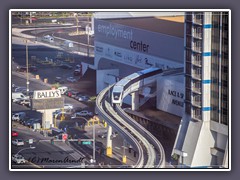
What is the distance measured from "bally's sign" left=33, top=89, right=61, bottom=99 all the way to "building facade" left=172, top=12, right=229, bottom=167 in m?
1.63

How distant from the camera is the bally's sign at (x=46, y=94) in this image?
25.3 metres

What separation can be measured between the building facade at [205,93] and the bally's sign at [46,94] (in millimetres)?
1634

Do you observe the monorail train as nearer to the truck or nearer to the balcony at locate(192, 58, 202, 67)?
the balcony at locate(192, 58, 202, 67)

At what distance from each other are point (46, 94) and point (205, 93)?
2.03 metres

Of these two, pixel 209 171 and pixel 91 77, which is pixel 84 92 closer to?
pixel 91 77

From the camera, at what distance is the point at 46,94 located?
83.0 ft

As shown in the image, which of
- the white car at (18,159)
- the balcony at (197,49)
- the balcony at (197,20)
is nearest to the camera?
the balcony at (197,20)

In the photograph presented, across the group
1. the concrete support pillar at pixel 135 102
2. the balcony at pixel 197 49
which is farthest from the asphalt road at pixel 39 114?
the balcony at pixel 197 49

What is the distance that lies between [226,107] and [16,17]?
2.86 meters

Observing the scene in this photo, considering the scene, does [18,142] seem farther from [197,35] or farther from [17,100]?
[197,35]

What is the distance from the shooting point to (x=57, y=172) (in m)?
25.0

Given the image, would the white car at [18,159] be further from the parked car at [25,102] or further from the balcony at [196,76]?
the balcony at [196,76]

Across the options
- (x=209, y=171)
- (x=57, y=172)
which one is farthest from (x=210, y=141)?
(x=57, y=172)

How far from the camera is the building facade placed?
2481 centimetres
